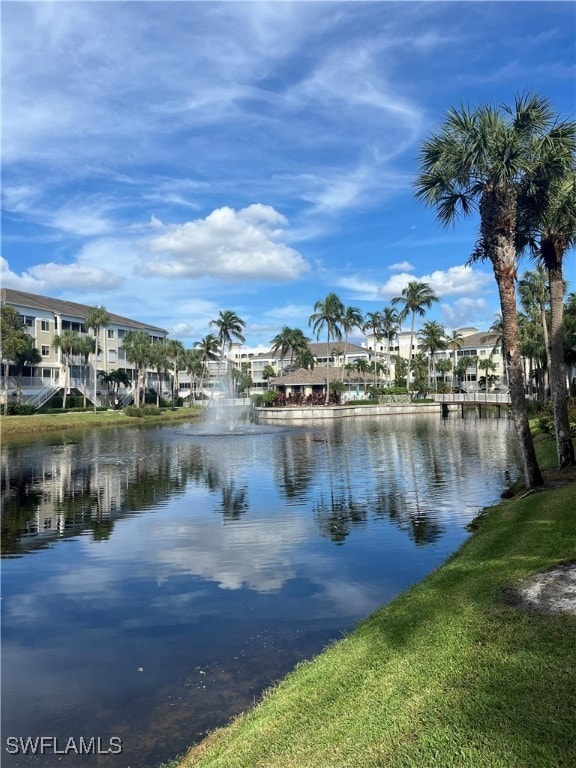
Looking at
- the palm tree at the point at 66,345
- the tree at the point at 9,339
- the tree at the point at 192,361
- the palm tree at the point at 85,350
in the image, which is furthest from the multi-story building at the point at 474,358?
the tree at the point at 9,339

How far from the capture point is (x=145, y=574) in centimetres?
1435

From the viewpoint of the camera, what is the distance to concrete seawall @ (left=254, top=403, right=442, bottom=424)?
252ft

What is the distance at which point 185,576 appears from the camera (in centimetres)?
1412

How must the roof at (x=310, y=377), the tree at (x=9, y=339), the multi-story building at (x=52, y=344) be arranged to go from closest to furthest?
1. the tree at (x=9, y=339)
2. the multi-story building at (x=52, y=344)
3. the roof at (x=310, y=377)

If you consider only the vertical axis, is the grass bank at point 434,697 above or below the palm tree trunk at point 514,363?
below

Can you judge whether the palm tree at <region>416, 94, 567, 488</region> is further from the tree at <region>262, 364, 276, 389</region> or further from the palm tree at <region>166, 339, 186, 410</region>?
the tree at <region>262, 364, 276, 389</region>

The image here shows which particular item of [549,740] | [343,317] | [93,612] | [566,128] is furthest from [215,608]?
[343,317]

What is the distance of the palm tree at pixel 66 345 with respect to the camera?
74.2 meters

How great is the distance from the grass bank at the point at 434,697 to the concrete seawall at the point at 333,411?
6389 centimetres

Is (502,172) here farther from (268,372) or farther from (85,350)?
(268,372)

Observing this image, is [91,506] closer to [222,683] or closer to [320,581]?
[320,581]

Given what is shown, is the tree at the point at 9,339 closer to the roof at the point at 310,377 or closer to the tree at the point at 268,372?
the roof at the point at 310,377

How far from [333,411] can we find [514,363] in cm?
6013

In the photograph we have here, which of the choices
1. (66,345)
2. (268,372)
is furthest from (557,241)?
(268,372)
